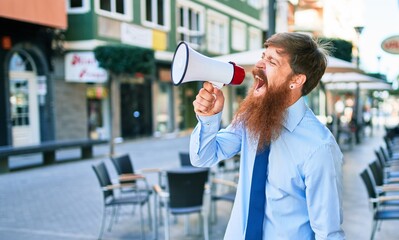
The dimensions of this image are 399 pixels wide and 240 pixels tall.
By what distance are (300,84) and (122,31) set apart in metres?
4.79

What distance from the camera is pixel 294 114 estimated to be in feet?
5.16

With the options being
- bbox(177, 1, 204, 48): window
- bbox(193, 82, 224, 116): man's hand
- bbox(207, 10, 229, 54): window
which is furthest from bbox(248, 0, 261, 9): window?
→ bbox(193, 82, 224, 116): man's hand

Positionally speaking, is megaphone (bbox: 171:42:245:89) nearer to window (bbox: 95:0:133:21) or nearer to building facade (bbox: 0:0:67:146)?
window (bbox: 95:0:133:21)

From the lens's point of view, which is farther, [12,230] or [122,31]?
[122,31]

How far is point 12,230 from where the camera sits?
16.5ft

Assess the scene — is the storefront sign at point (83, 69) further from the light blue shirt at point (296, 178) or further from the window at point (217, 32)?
the light blue shirt at point (296, 178)

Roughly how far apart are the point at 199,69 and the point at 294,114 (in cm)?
44

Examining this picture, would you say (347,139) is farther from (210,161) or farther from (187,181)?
(210,161)

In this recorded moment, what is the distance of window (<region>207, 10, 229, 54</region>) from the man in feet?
17.1

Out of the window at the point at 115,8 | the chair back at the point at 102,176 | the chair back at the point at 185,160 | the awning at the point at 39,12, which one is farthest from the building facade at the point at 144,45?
the chair back at the point at 102,176

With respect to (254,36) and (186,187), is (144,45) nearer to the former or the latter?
(254,36)

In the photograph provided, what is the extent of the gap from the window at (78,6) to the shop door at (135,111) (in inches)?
173

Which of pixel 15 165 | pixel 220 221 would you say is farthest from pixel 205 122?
pixel 15 165

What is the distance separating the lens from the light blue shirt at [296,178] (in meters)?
1.46
